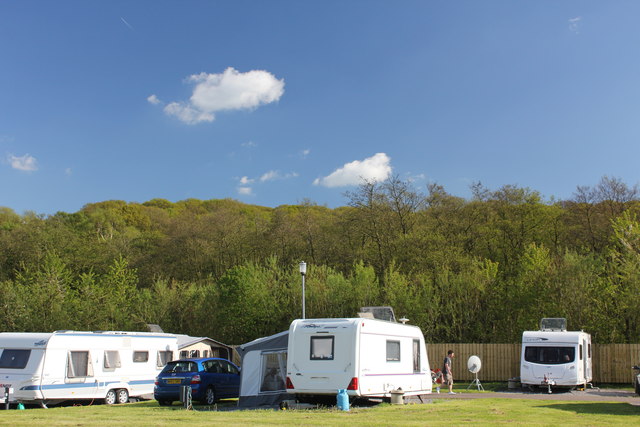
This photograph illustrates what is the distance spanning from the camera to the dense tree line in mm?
32469

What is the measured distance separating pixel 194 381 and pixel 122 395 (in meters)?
4.52

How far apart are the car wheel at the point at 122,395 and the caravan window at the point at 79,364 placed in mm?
1697

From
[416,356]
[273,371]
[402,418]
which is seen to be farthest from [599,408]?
[273,371]

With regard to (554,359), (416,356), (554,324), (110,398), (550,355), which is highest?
(554,324)

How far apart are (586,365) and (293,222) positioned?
93.3ft

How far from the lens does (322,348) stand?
16094 millimetres

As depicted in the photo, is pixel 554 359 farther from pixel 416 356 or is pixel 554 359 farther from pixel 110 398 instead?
pixel 110 398

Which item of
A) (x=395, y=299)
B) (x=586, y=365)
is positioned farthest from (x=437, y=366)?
(x=586, y=365)

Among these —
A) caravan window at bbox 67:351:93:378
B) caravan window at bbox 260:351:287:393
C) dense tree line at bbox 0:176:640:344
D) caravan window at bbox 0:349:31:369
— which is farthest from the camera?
dense tree line at bbox 0:176:640:344

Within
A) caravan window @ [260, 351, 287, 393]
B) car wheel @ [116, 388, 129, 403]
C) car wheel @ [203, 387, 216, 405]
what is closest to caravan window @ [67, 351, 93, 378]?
car wheel @ [116, 388, 129, 403]

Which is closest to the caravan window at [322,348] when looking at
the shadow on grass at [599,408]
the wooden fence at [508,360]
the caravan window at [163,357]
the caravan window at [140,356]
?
the shadow on grass at [599,408]

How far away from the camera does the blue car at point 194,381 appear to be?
19281 millimetres

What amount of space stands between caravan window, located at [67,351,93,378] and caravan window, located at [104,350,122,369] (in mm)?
Answer: 775

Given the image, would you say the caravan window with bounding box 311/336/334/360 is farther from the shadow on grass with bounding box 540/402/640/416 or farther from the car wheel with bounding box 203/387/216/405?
the shadow on grass with bounding box 540/402/640/416
